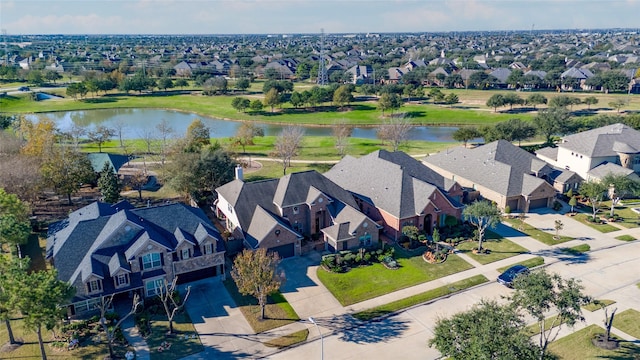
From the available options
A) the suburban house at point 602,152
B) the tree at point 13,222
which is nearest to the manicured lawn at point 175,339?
the tree at point 13,222

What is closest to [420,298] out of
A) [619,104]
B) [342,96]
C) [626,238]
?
[626,238]

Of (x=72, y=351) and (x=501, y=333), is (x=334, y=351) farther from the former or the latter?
(x=72, y=351)

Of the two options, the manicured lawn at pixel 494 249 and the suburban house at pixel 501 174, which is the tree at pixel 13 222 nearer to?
the manicured lawn at pixel 494 249

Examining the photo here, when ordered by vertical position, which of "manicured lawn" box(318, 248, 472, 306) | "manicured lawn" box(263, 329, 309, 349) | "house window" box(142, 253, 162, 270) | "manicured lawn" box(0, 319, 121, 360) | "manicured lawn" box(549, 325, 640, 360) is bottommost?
"manicured lawn" box(549, 325, 640, 360)

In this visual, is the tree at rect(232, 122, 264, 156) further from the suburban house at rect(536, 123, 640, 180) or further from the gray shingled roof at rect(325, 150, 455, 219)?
the suburban house at rect(536, 123, 640, 180)

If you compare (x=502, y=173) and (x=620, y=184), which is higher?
(x=502, y=173)

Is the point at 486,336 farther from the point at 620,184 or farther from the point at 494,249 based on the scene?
the point at 620,184

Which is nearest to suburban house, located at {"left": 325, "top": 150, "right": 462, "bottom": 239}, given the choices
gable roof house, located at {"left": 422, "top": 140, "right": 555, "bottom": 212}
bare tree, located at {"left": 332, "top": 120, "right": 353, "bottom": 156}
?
gable roof house, located at {"left": 422, "top": 140, "right": 555, "bottom": 212}
